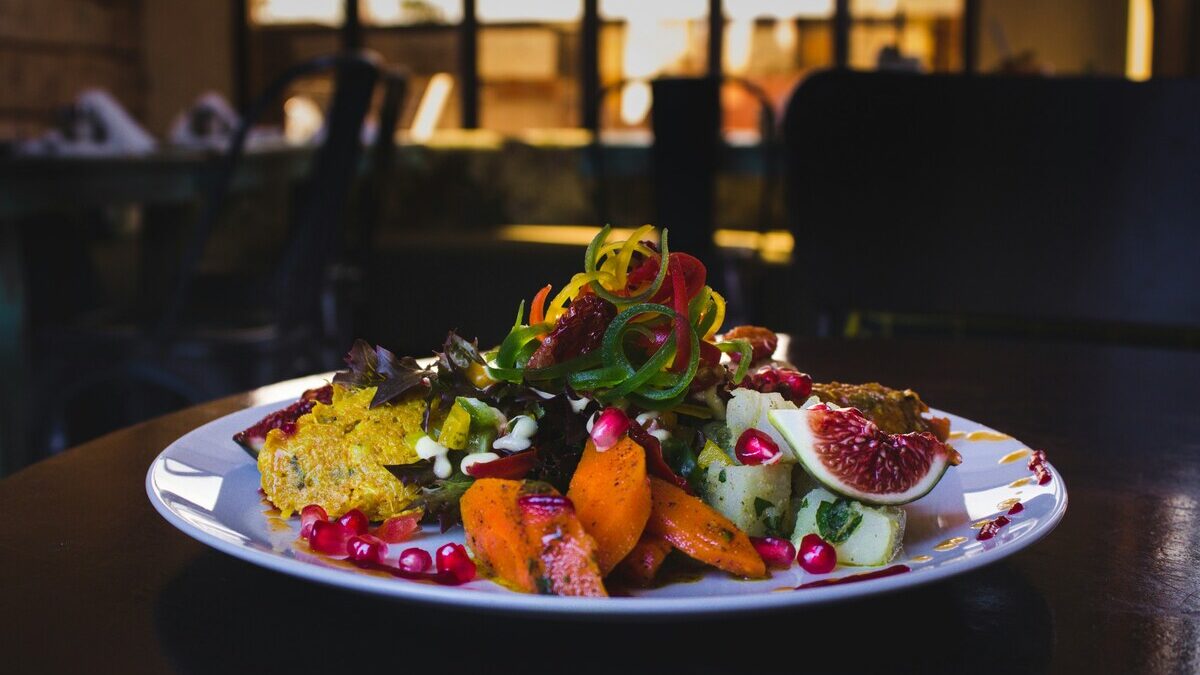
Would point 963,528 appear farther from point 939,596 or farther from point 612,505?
point 612,505

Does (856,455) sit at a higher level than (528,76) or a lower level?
lower

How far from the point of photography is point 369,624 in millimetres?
698

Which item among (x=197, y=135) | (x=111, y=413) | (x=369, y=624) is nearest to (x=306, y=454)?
(x=369, y=624)

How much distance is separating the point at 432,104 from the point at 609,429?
32.4 feet

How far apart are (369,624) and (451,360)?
266mm

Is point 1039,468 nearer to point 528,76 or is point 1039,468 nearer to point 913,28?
point 913,28

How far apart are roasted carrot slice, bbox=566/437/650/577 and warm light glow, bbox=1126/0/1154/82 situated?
30.7 ft

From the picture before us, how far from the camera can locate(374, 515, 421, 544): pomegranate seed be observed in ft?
2.65

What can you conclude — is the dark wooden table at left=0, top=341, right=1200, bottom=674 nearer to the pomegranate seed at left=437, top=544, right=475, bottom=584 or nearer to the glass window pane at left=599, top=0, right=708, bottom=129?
the pomegranate seed at left=437, top=544, right=475, bottom=584

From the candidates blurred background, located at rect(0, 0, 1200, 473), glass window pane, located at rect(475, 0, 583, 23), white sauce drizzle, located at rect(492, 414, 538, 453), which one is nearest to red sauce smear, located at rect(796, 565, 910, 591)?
white sauce drizzle, located at rect(492, 414, 538, 453)

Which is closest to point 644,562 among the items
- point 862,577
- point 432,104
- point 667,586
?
point 667,586

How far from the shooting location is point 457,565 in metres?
0.72

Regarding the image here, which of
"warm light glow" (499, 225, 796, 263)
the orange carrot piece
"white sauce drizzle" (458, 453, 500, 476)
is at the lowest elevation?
"warm light glow" (499, 225, 796, 263)

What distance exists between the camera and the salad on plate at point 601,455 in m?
0.72
